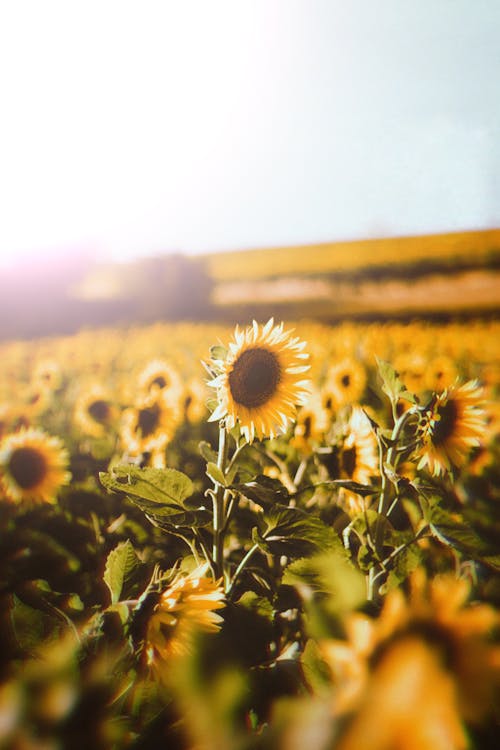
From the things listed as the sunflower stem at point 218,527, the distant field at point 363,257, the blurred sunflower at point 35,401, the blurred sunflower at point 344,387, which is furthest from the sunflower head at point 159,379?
the distant field at point 363,257

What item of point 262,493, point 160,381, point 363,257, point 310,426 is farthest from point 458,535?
point 363,257

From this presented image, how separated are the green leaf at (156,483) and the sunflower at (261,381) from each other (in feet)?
0.63

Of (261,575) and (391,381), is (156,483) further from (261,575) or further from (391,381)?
(391,381)

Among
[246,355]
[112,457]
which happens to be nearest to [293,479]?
[246,355]

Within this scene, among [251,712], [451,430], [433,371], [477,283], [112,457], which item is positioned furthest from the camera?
[477,283]

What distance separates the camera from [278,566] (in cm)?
143

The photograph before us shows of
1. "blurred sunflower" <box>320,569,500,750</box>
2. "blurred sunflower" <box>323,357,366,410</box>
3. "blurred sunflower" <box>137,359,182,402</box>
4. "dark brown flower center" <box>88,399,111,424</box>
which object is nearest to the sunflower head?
"blurred sunflower" <box>137,359,182,402</box>

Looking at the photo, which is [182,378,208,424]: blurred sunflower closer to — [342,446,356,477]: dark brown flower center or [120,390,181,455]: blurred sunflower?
[120,390,181,455]: blurred sunflower

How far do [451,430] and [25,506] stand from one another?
1.99 meters

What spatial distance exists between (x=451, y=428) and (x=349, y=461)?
411 mm

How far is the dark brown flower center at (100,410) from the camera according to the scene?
3758 millimetres

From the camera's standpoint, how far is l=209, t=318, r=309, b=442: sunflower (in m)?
1.27

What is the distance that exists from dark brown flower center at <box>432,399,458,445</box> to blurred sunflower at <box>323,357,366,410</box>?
1429 mm

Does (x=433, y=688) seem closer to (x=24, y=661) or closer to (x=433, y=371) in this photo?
(x=24, y=661)
